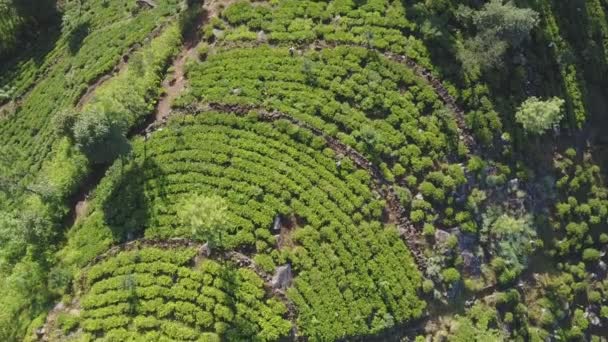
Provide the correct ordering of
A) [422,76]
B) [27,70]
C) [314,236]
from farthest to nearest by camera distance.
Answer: [27,70], [422,76], [314,236]

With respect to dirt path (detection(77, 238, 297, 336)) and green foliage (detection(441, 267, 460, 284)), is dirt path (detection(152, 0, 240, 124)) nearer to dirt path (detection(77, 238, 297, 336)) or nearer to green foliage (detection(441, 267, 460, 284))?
dirt path (detection(77, 238, 297, 336))

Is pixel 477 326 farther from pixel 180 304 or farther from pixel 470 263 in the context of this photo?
pixel 180 304

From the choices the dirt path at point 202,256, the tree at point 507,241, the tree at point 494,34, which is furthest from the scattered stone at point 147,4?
the tree at point 507,241

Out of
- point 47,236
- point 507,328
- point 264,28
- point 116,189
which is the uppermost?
point 264,28

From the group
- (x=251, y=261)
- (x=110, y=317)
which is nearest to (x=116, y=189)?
(x=110, y=317)

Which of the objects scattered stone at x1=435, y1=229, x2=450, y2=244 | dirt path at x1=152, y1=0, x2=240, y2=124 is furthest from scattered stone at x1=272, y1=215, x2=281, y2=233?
dirt path at x1=152, y1=0, x2=240, y2=124

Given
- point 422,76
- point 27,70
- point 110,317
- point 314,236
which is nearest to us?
point 110,317

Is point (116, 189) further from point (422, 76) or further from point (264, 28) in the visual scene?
point (422, 76)
